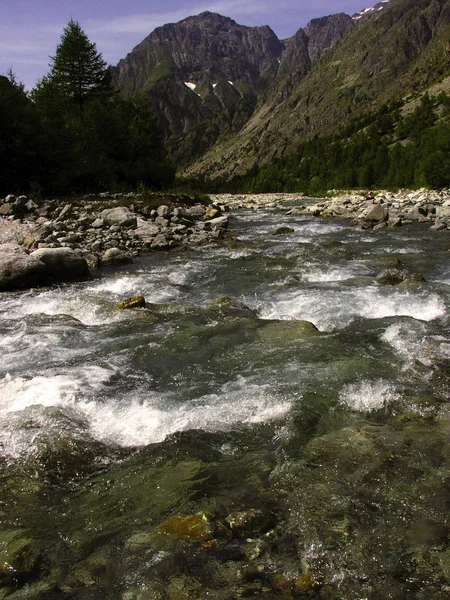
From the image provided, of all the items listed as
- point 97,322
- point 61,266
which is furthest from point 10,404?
point 61,266

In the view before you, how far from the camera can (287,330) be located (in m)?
8.31

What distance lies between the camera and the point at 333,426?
5113mm

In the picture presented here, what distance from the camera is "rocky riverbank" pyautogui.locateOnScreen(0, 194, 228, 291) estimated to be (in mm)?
12875

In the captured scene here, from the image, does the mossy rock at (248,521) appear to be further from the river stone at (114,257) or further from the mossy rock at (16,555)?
the river stone at (114,257)

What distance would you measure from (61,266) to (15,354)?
242 inches

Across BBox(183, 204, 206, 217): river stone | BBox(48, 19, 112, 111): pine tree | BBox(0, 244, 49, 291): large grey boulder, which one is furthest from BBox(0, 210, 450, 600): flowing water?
BBox(48, 19, 112, 111): pine tree

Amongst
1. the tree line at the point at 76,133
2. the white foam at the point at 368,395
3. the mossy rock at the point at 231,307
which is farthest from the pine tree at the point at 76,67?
the white foam at the point at 368,395

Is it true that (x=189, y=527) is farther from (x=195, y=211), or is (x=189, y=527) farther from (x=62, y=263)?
(x=195, y=211)

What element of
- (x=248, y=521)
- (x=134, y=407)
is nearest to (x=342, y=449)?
(x=248, y=521)

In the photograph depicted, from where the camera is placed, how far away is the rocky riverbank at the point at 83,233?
1288 cm

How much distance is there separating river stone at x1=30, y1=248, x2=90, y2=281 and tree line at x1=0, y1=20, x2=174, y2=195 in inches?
544

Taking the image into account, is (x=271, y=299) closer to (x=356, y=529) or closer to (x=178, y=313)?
(x=178, y=313)

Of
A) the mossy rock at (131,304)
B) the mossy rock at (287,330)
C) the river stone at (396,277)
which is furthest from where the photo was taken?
the river stone at (396,277)

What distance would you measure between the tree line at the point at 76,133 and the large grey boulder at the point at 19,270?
1416cm
